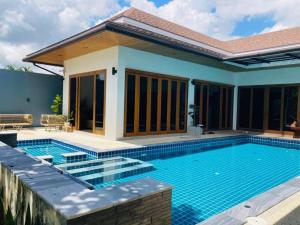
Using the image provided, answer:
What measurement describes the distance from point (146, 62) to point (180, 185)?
6343 mm

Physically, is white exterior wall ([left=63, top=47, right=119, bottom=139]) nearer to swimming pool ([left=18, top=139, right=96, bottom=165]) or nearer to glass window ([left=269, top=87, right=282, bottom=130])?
swimming pool ([left=18, top=139, right=96, bottom=165])

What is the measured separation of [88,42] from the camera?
8859mm

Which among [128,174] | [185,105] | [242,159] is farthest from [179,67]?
[128,174]

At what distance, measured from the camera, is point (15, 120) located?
11.7m

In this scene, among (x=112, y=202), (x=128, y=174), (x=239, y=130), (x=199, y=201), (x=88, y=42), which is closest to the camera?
(x=112, y=202)

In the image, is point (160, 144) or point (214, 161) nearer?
point (214, 161)

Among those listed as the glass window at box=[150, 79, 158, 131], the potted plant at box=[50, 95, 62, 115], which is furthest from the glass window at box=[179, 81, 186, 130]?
the potted plant at box=[50, 95, 62, 115]

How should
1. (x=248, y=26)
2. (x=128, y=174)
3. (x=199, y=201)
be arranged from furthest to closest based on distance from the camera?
(x=248, y=26), (x=128, y=174), (x=199, y=201)

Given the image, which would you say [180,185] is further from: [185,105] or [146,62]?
[185,105]

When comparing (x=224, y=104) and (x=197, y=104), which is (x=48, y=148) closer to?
(x=197, y=104)

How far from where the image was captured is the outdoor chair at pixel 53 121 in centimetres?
1145

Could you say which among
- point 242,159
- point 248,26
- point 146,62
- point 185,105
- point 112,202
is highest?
point 248,26

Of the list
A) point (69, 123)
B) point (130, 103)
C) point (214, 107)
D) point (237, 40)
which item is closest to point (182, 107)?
point (214, 107)

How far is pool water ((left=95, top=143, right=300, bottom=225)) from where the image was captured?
416 cm
